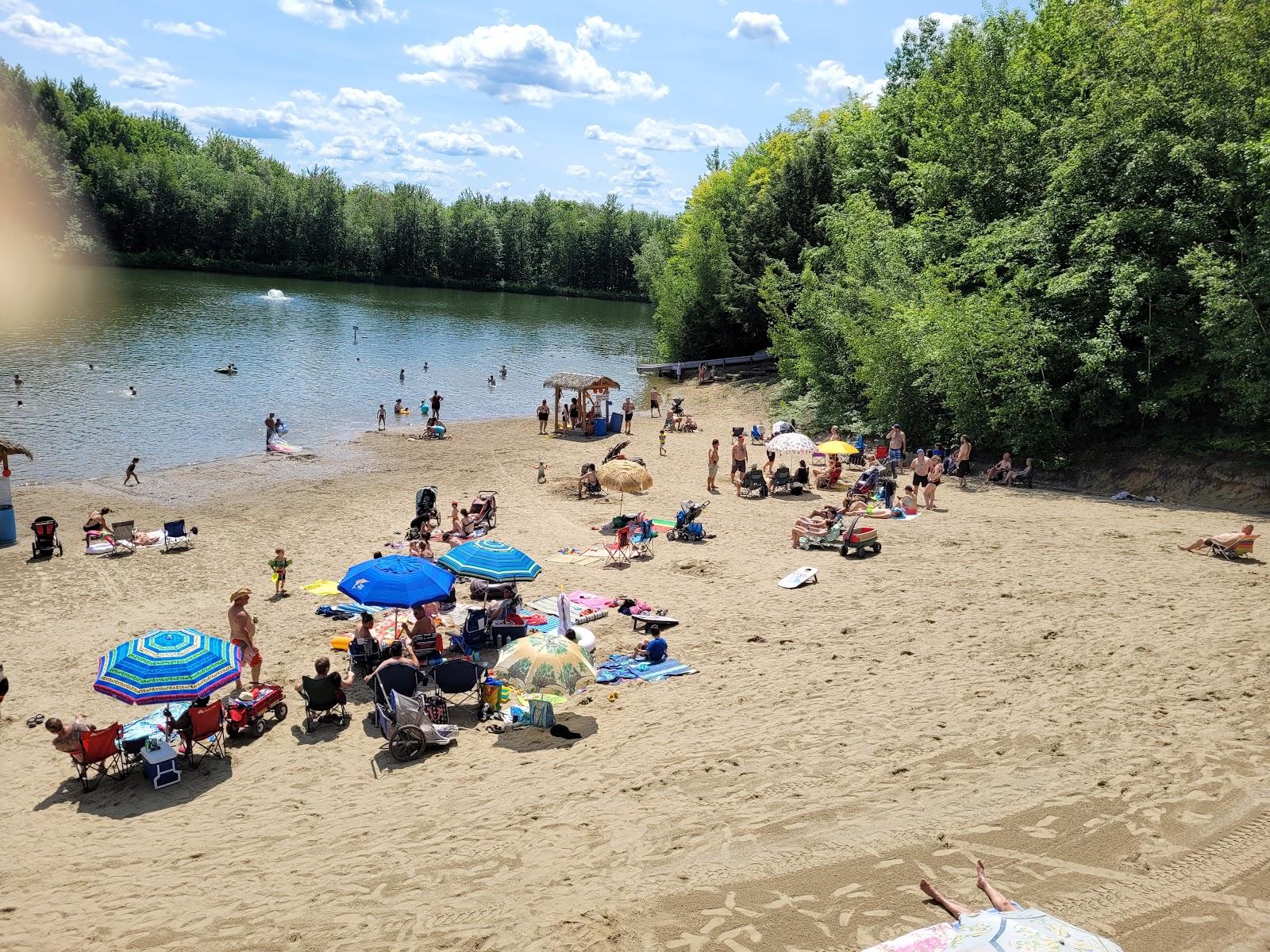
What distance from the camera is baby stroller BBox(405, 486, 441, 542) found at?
63.8ft

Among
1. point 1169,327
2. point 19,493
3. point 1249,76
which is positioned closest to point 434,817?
point 19,493

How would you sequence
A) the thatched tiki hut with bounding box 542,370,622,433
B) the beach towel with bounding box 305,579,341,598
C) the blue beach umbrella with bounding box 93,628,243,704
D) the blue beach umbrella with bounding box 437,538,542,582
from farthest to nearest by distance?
the thatched tiki hut with bounding box 542,370,622,433 < the beach towel with bounding box 305,579,341,598 < the blue beach umbrella with bounding box 437,538,542,582 < the blue beach umbrella with bounding box 93,628,243,704

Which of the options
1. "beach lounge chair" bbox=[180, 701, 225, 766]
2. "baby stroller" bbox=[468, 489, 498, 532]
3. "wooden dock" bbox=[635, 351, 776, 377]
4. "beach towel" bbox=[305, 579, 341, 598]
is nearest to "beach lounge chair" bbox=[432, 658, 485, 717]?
"beach lounge chair" bbox=[180, 701, 225, 766]

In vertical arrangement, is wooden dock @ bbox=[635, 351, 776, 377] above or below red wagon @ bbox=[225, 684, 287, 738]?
above

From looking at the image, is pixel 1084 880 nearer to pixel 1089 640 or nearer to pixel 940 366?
pixel 1089 640

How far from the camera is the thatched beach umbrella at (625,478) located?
794 inches

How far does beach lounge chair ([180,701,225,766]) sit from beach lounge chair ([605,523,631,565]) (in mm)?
8691

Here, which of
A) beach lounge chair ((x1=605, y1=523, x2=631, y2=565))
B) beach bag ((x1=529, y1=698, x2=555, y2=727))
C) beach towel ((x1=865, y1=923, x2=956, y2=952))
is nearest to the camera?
beach towel ((x1=865, y1=923, x2=956, y2=952))

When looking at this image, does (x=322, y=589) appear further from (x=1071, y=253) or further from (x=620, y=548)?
(x=1071, y=253)

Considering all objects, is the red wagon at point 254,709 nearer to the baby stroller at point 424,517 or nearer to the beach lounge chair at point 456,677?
the beach lounge chair at point 456,677

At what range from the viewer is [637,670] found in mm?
12578

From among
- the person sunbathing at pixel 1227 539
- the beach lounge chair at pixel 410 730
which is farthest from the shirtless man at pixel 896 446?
the beach lounge chair at pixel 410 730

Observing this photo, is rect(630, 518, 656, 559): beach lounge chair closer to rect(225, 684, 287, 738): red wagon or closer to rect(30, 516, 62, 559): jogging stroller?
rect(225, 684, 287, 738): red wagon

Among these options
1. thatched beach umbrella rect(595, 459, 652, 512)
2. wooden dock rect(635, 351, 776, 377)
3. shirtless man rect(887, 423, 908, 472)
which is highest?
wooden dock rect(635, 351, 776, 377)
